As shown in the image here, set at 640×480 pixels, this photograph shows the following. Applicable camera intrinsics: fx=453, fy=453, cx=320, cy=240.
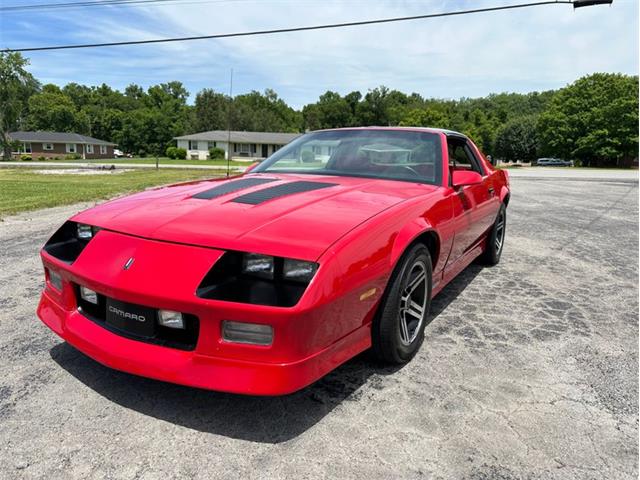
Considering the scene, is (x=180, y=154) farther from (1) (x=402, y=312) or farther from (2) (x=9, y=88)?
(1) (x=402, y=312)

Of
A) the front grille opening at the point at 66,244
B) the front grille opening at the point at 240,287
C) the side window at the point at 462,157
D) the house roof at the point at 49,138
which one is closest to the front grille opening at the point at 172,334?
the front grille opening at the point at 240,287

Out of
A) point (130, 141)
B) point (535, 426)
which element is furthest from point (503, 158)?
point (535, 426)

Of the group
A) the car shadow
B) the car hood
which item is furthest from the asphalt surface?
the car hood

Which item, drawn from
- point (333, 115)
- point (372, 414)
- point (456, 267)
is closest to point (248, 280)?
point (372, 414)

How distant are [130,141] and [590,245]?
3231 inches

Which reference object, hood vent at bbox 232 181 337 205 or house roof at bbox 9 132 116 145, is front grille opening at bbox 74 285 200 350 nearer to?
hood vent at bbox 232 181 337 205

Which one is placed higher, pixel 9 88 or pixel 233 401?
pixel 9 88

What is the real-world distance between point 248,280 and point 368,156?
1.91 m

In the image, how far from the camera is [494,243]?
482 centimetres

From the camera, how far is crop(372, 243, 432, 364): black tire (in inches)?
90.7

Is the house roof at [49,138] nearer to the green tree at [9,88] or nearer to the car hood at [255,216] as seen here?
the green tree at [9,88]

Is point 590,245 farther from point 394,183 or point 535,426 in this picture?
point 535,426

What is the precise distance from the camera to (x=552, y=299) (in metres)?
3.92

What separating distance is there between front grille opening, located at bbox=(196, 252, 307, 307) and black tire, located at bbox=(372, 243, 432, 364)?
626 mm
